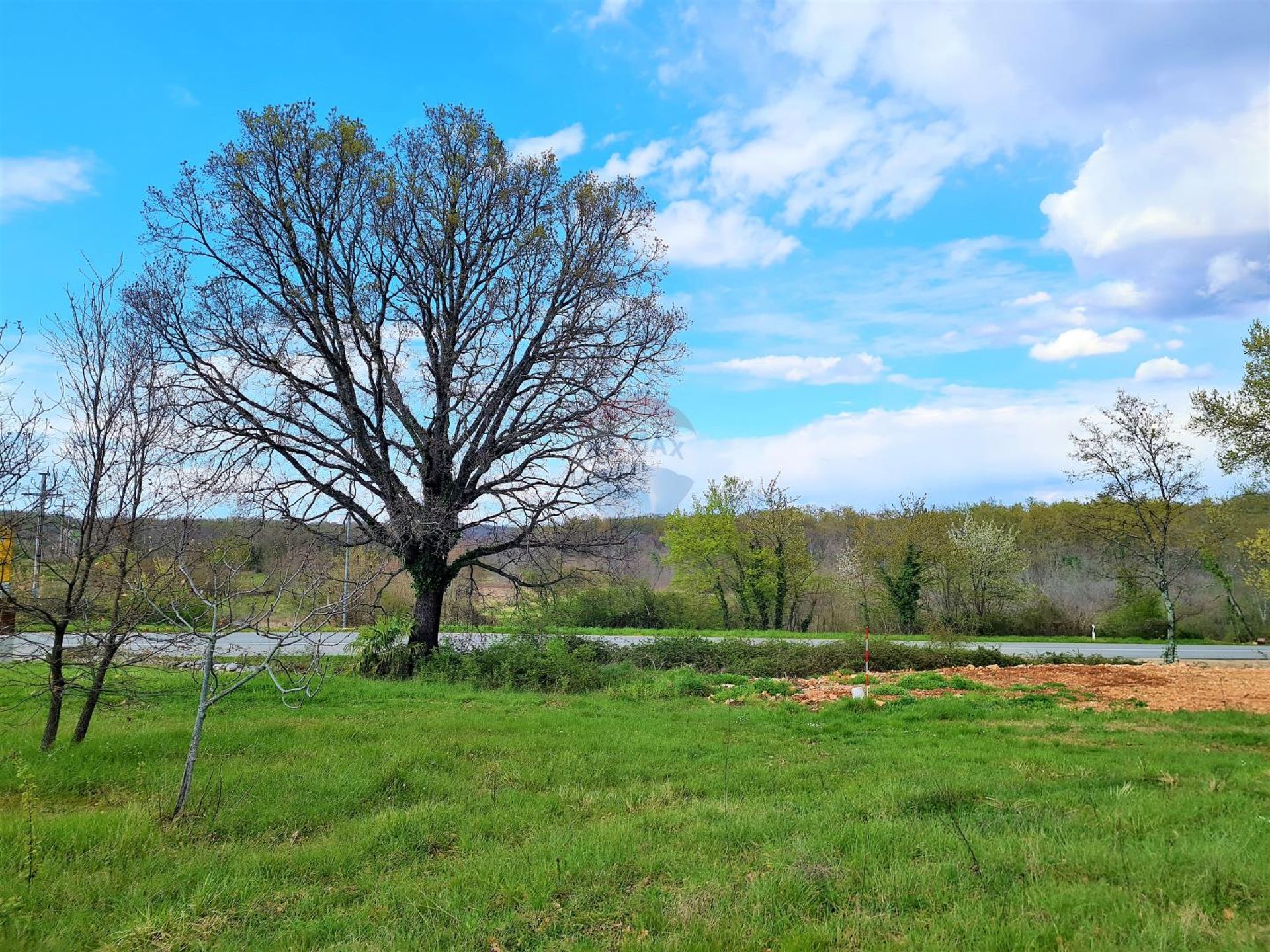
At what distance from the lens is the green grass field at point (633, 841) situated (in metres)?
3.91

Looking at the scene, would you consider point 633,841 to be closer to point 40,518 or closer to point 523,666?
point 40,518

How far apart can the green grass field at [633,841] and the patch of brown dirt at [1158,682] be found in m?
2.84

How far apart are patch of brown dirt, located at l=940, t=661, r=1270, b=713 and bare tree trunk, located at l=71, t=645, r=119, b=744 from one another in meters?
14.7

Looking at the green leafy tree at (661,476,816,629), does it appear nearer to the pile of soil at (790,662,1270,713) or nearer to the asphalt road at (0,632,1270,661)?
the asphalt road at (0,632,1270,661)

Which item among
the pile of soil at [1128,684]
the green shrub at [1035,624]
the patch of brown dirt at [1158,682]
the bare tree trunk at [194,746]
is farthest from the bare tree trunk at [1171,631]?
the bare tree trunk at [194,746]

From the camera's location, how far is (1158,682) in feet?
48.4

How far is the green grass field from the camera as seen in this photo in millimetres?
3914

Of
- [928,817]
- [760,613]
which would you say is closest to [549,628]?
[928,817]

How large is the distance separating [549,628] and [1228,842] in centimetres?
1544

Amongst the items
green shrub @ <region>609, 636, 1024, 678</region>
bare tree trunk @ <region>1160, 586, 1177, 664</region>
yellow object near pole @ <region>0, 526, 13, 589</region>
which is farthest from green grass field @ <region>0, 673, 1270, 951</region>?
bare tree trunk @ <region>1160, 586, 1177, 664</region>

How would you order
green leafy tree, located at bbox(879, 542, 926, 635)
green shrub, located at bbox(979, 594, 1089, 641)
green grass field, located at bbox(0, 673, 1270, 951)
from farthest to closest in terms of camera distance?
green shrub, located at bbox(979, 594, 1089, 641) < green leafy tree, located at bbox(879, 542, 926, 635) < green grass field, located at bbox(0, 673, 1270, 951)

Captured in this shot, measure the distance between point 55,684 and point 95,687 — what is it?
1.11 ft

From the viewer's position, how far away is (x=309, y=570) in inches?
274

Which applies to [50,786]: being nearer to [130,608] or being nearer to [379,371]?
[130,608]
